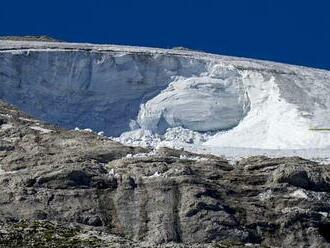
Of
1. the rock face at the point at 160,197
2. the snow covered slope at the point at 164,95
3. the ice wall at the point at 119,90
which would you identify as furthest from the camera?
the ice wall at the point at 119,90

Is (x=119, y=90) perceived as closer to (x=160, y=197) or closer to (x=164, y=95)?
(x=164, y=95)

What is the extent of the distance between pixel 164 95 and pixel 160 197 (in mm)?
24995

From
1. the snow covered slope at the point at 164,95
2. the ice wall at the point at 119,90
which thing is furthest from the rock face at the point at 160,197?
the ice wall at the point at 119,90

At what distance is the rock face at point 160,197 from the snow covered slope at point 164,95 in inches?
582

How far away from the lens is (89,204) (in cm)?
5588

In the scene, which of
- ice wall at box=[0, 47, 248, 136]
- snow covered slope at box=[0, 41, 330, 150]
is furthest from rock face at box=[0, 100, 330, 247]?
ice wall at box=[0, 47, 248, 136]

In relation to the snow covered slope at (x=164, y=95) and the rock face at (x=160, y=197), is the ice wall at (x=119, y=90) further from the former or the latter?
the rock face at (x=160, y=197)

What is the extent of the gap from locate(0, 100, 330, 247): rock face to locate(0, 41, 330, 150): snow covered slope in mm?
→ 14784

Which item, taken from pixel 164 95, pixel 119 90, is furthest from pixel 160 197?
pixel 164 95

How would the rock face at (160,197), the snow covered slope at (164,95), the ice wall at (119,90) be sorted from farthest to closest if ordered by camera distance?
the ice wall at (119,90) → the snow covered slope at (164,95) → the rock face at (160,197)

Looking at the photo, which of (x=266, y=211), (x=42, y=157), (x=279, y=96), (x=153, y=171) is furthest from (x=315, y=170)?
(x=279, y=96)

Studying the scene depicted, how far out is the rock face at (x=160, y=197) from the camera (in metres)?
54.7

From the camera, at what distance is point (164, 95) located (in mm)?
81000

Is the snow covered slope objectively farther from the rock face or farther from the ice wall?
the rock face
